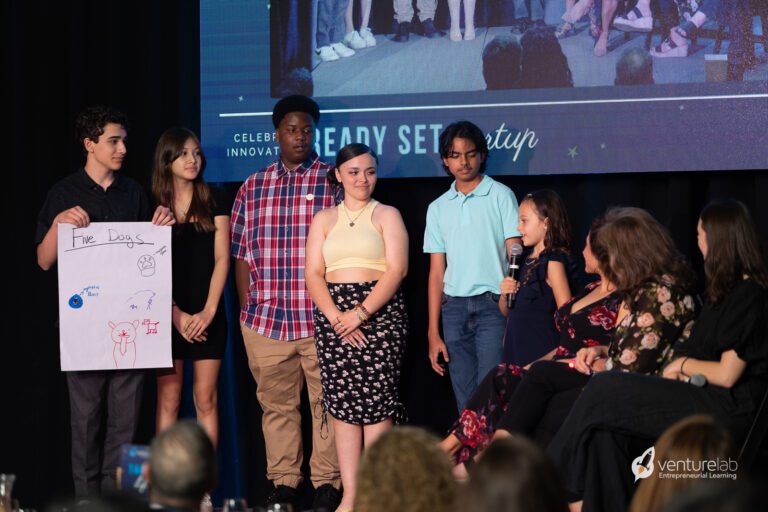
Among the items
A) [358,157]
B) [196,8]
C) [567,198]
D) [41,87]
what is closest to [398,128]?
[358,157]

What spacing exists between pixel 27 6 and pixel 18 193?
99 centimetres

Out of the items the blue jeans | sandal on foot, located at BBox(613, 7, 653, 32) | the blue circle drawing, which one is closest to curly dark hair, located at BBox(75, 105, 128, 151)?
the blue circle drawing

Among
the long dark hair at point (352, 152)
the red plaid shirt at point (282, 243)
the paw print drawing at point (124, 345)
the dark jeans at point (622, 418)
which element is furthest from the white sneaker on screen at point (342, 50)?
the dark jeans at point (622, 418)

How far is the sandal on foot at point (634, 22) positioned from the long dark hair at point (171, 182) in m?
1.95

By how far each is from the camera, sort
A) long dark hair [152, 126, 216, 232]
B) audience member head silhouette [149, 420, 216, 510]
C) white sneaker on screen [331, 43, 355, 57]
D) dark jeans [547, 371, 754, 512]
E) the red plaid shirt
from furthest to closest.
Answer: white sneaker on screen [331, 43, 355, 57] < the red plaid shirt < long dark hair [152, 126, 216, 232] < dark jeans [547, 371, 754, 512] < audience member head silhouette [149, 420, 216, 510]

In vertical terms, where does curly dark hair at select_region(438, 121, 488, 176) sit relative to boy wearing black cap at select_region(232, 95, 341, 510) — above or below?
above

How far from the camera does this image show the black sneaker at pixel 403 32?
455 cm

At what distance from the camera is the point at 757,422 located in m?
2.92

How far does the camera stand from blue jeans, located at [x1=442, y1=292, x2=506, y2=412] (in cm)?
423

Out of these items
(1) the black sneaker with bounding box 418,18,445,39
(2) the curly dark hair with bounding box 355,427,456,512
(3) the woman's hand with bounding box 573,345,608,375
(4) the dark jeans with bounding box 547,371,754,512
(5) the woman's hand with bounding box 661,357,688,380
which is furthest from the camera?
(1) the black sneaker with bounding box 418,18,445,39

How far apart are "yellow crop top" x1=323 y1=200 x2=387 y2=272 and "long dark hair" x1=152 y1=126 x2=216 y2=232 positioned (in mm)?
555

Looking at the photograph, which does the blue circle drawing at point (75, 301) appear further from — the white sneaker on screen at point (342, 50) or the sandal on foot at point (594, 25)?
the sandal on foot at point (594, 25)

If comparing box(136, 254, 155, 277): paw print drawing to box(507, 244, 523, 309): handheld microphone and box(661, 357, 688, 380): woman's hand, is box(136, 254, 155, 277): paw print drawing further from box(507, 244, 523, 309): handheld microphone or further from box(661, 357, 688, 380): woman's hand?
box(661, 357, 688, 380): woman's hand

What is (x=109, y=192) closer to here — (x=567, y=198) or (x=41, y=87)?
(x=41, y=87)
